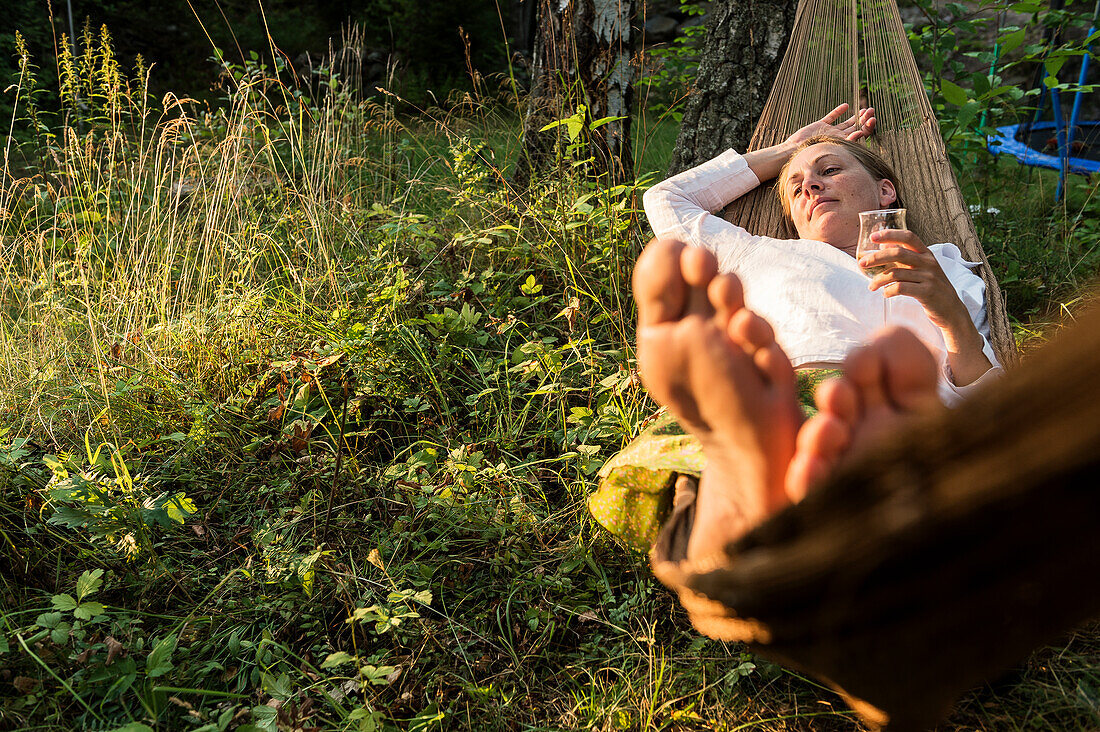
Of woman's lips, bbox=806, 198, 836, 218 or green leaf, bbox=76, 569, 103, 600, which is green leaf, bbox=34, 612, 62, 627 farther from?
woman's lips, bbox=806, 198, 836, 218

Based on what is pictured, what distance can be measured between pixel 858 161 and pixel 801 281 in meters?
0.43

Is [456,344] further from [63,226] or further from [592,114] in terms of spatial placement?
[63,226]

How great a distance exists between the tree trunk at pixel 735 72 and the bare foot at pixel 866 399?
187cm

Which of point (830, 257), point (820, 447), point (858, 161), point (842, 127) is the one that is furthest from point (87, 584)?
point (842, 127)

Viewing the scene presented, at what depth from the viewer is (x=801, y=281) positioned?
1645 mm

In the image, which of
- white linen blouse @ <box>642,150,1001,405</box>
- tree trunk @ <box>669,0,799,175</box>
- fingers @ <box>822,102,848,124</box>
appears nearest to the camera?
white linen blouse @ <box>642,150,1001,405</box>

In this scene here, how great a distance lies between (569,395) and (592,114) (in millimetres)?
1083

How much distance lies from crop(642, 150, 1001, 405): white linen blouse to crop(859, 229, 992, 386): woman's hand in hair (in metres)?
0.03

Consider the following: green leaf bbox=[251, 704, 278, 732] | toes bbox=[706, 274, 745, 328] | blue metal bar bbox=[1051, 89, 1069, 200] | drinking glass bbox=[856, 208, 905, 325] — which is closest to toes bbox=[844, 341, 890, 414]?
toes bbox=[706, 274, 745, 328]

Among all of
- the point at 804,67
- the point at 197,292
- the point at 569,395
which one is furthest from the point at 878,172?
the point at 197,292

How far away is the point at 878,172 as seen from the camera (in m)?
1.91

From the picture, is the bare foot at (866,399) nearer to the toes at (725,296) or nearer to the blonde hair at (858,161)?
the toes at (725,296)

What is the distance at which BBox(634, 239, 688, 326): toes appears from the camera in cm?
89

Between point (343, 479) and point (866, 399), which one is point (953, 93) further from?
point (343, 479)
